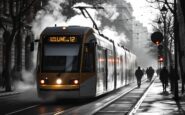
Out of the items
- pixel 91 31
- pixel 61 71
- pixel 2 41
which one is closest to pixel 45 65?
pixel 61 71

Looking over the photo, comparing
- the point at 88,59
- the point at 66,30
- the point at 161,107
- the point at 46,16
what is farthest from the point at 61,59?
the point at 46,16

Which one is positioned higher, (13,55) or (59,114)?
(13,55)

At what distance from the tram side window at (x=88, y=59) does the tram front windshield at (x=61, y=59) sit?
1.25 feet

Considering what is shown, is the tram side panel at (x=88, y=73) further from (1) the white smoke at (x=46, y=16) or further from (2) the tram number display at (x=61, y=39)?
(1) the white smoke at (x=46, y=16)

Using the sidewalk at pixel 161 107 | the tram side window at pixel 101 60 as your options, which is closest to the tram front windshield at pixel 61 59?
the tram side window at pixel 101 60

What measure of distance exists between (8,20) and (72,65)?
92.6 feet

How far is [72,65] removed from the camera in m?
24.8

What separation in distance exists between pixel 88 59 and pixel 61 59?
4.16 ft

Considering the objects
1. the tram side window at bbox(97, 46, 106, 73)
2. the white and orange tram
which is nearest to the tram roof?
the white and orange tram

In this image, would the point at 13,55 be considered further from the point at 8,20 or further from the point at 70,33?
the point at 70,33

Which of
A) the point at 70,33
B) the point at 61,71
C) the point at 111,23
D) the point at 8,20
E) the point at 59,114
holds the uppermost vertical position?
the point at 111,23

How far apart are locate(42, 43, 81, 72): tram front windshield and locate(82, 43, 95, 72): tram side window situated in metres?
0.38

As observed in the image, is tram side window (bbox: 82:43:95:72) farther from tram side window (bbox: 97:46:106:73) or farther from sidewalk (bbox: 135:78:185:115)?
sidewalk (bbox: 135:78:185:115)

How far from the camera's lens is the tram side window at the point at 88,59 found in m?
25.1
